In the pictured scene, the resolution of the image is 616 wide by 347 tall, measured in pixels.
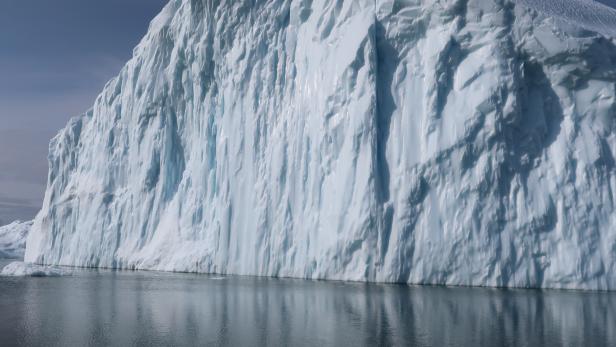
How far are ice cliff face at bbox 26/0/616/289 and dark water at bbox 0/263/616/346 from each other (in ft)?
5.77

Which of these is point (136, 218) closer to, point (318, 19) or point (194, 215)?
point (194, 215)

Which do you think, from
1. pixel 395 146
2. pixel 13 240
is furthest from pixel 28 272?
pixel 13 240

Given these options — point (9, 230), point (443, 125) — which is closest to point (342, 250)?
point (443, 125)

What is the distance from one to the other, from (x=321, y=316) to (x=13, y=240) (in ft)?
175

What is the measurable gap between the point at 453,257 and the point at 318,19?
31.3 ft

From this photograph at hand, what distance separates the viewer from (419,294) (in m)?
14.0

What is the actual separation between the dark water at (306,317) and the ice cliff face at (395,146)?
5.77 feet

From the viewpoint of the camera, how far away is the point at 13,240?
5619 centimetres

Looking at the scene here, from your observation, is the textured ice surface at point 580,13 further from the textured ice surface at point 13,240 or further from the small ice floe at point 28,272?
the textured ice surface at point 13,240

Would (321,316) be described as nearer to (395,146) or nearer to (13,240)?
(395,146)

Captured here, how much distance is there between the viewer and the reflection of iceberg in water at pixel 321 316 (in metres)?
8.50

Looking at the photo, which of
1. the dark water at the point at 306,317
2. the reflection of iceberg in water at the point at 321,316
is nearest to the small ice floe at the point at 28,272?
the dark water at the point at 306,317

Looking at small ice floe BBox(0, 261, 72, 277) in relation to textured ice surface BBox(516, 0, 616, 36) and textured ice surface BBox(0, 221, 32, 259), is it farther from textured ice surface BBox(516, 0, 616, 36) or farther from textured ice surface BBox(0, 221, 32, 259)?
textured ice surface BBox(0, 221, 32, 259)

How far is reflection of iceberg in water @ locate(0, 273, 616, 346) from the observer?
335 inches
